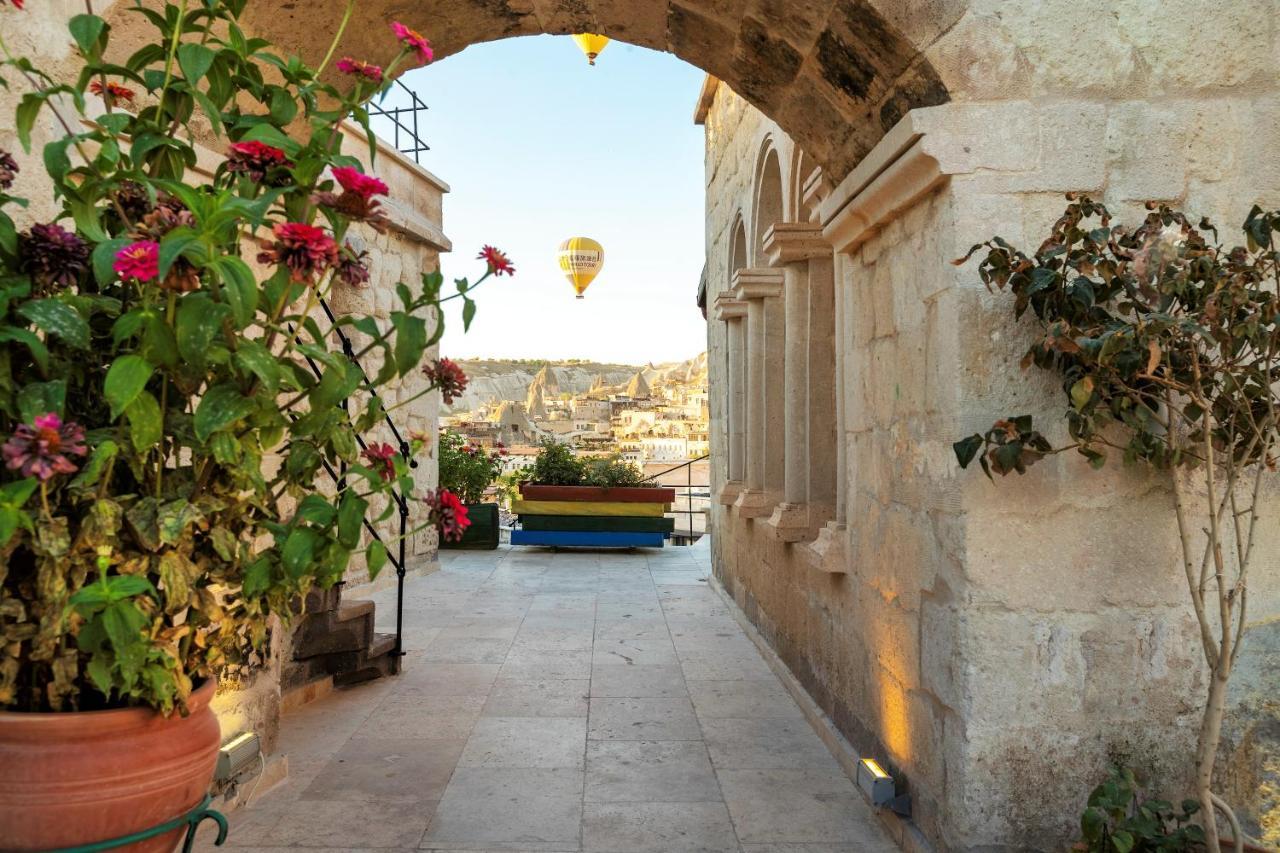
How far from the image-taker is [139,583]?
4.30 ft

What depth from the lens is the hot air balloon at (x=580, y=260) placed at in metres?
17.8

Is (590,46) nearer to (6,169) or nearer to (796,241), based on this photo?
(796,241)

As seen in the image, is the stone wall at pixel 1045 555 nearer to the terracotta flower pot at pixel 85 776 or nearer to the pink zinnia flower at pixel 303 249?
the pink zinnia flower at pixel 303 249

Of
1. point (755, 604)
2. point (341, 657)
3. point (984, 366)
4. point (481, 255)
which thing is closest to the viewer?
point (481, 255)

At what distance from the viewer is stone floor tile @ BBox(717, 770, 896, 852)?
105 inches

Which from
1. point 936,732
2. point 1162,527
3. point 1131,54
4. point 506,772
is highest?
point 1131,54

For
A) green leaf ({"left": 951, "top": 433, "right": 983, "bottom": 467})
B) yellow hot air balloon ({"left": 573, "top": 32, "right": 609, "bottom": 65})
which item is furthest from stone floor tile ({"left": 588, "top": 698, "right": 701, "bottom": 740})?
yellow hot air balloon ({"left": 573, "top": 32, "right": 609, "bottom": 65})

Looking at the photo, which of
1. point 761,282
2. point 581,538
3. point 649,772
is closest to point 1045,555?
point 649,772

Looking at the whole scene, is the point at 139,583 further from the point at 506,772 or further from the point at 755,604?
the point at 755,604

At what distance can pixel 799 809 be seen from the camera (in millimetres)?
2885

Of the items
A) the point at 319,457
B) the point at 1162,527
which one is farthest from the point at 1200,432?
the point at 319,457

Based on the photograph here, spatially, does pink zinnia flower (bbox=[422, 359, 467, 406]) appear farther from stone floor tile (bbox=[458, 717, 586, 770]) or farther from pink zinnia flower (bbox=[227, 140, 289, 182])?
stone floor tile (bbox=[458, 717, 586, 770])

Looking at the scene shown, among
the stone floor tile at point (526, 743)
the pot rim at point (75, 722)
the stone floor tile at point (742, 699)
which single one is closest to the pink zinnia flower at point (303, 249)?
the pot rim at point (75, 722)

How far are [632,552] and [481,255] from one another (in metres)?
7.82
